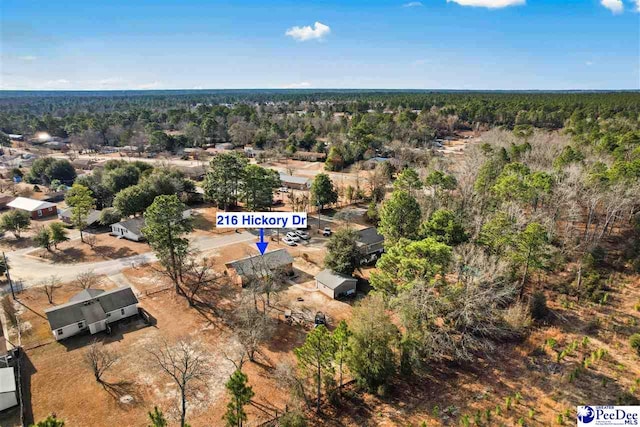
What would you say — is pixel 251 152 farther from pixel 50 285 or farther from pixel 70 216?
pixel 50 285

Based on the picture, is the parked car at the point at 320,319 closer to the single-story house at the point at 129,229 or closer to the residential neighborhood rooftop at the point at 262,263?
the residential neighborhood rooftop at the point at 262,263

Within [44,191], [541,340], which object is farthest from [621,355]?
[44,191]

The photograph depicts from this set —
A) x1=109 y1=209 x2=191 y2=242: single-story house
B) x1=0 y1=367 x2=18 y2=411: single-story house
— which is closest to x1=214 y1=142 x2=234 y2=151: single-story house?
x1=109 y1=209 x2=191 y2=242: single-story house

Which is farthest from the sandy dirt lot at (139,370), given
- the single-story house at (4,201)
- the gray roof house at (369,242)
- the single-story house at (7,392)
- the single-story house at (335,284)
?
the single-story house at (4,201)

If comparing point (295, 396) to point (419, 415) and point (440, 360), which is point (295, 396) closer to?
point (419, 415)

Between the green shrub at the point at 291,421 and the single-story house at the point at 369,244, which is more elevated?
the single-story house at the point at 369,244
